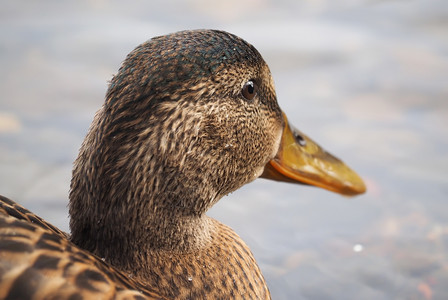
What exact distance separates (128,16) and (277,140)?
3180 mm

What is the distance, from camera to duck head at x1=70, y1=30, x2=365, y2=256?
256 cm

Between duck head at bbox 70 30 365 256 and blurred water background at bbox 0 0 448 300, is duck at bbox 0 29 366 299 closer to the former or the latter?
duck head at bbox 70 30 365 256

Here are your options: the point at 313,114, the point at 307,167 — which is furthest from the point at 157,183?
the point at 313,114

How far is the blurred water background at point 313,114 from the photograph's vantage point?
4.24 metres

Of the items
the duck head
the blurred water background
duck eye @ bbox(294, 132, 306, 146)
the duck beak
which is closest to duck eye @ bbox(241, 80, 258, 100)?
the duck head

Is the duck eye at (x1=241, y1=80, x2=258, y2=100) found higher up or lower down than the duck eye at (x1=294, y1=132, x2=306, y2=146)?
higher up

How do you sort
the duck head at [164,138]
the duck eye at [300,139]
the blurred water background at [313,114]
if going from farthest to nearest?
the blurred water background at [313,114] → the duck eye at [300,139] → the duck head at [164,138]

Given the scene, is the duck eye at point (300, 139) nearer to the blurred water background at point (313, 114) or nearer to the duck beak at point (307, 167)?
the duck beak at point (307, 167)

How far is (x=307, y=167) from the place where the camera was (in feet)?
11.5

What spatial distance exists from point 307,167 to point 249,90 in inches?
27.6

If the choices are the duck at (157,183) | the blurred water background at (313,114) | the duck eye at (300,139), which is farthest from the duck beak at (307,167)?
the blurred water background at (313,114)

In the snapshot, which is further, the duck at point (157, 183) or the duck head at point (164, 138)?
the duck head at point (164, 138)

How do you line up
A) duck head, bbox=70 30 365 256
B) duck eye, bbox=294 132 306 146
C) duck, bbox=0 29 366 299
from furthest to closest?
1. duck eye, bbox=294 132 306 146
2. duck head, bbox=70 30 365 256
3. duck, bbox=0 29 366 299

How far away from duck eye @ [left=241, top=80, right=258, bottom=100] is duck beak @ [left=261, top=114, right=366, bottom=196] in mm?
437
